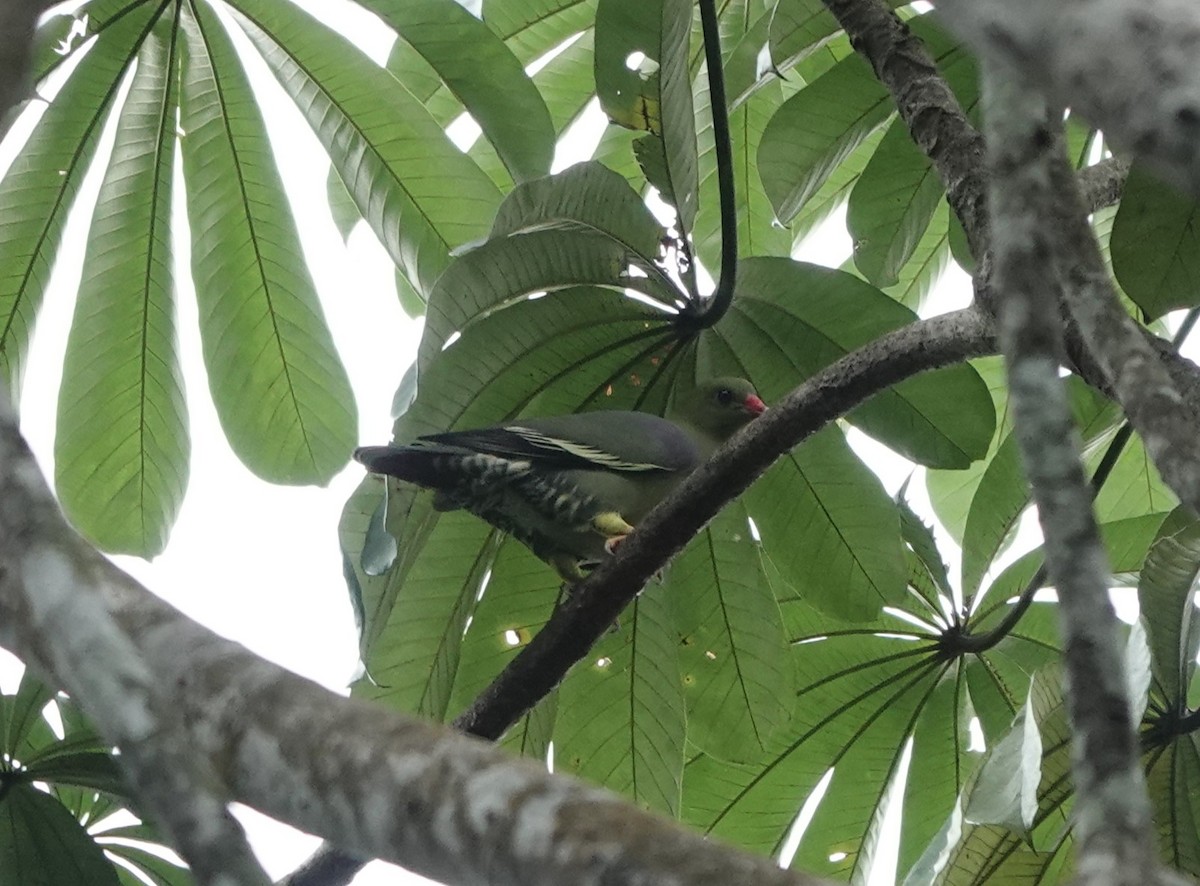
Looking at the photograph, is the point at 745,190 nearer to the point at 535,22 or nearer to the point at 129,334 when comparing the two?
the point at 535,22

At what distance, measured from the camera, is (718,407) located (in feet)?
10.5

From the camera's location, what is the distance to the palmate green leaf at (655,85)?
2.30 meters

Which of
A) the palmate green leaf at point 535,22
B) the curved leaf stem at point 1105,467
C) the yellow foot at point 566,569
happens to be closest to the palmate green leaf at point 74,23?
the palmate green leaf at point 535,22

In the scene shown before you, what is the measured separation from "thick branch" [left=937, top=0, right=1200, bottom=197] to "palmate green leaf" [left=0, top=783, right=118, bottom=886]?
6.44 feet

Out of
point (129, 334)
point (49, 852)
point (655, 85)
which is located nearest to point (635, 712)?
point (49, 852)

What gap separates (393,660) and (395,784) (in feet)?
4.94

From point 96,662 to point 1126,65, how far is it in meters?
0.78

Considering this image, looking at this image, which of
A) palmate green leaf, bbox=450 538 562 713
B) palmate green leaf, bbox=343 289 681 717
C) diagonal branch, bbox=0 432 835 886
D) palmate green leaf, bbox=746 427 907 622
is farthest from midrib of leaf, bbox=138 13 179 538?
diagonal branch, bbox=0 432 835 886

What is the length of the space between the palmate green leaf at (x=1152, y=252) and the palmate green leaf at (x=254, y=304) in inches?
59.1

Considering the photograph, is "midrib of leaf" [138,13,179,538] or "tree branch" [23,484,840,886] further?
"midrib of leaf" [138,13,179,538]

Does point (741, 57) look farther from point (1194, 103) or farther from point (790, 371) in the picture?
point (1194, 103)

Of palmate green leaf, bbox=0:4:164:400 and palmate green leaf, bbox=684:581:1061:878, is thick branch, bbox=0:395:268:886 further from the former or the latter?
Result: palmate green leaf, bbox=684:581:1061:878

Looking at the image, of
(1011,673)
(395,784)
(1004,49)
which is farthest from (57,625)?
(1011,673)

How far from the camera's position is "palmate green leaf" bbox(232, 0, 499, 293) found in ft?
8.73
